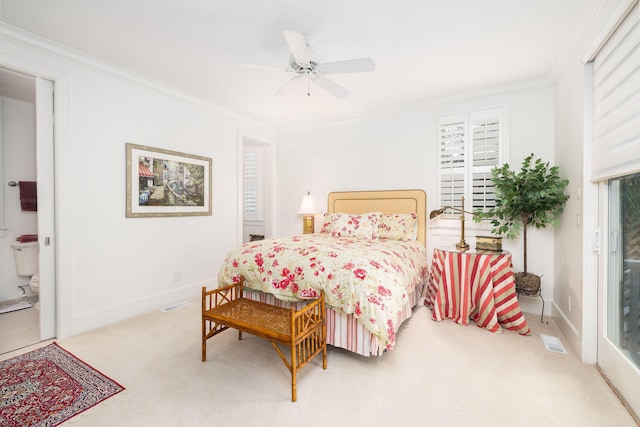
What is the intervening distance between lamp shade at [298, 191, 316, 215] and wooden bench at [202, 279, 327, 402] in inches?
97.1

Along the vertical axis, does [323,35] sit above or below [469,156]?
above

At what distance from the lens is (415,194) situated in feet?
13.0

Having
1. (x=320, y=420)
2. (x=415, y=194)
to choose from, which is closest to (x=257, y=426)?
(x=320, y=420)

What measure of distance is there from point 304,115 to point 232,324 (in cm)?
350

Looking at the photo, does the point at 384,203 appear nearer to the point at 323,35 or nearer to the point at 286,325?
the point at 323,35

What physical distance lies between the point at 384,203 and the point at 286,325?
105 inches

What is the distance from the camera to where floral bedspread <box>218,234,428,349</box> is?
80.7 inches

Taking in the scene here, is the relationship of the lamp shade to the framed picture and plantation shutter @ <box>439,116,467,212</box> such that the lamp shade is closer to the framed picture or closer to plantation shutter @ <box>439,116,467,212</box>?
the framed picture

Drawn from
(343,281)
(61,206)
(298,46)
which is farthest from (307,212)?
(61,206)

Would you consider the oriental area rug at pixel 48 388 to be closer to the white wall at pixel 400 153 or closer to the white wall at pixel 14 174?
the white wall at pixel 14 174

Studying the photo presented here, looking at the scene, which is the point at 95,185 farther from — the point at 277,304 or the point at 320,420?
the point at 320,420

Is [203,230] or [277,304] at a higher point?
[203,230]

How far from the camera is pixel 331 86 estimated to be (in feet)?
8.80

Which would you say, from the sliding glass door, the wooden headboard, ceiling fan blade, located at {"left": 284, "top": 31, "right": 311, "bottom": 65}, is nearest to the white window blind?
the sliding glass door
